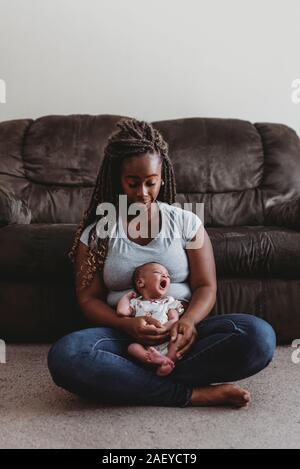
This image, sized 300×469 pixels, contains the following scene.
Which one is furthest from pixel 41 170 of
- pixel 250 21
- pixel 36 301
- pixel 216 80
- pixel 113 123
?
pixel 250 21

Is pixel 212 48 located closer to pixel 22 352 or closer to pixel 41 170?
pixel 41 170

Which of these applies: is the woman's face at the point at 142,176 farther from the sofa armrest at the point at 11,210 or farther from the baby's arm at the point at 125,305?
the sofa armrest at the point at 11,210

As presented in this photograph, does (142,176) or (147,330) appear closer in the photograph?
(147,330)

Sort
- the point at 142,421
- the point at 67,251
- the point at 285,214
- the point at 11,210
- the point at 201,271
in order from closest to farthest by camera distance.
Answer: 1. the point at 142,421
2. the point at 201,271
3. the point at 67,251
4. the point at 11,210
5. the point at 285,214

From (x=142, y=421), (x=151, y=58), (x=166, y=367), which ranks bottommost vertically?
(x=142, y=421)

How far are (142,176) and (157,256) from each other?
0.24 metres

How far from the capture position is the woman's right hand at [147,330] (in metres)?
1.50

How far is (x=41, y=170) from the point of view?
2842mm

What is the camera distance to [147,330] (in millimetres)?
1494

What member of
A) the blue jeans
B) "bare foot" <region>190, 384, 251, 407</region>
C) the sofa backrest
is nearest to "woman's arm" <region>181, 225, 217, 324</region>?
the blue jeans

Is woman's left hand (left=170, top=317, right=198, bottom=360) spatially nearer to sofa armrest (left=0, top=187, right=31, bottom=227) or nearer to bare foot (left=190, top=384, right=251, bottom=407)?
bare foot (left=190, top=384, right=251, bottom=407)

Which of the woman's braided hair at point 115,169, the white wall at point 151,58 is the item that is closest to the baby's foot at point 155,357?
the woman's braided hair at point 115,169

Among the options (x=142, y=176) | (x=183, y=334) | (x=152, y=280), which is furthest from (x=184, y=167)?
(x=183, y=334)

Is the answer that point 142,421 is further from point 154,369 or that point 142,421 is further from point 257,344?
point 257,344
